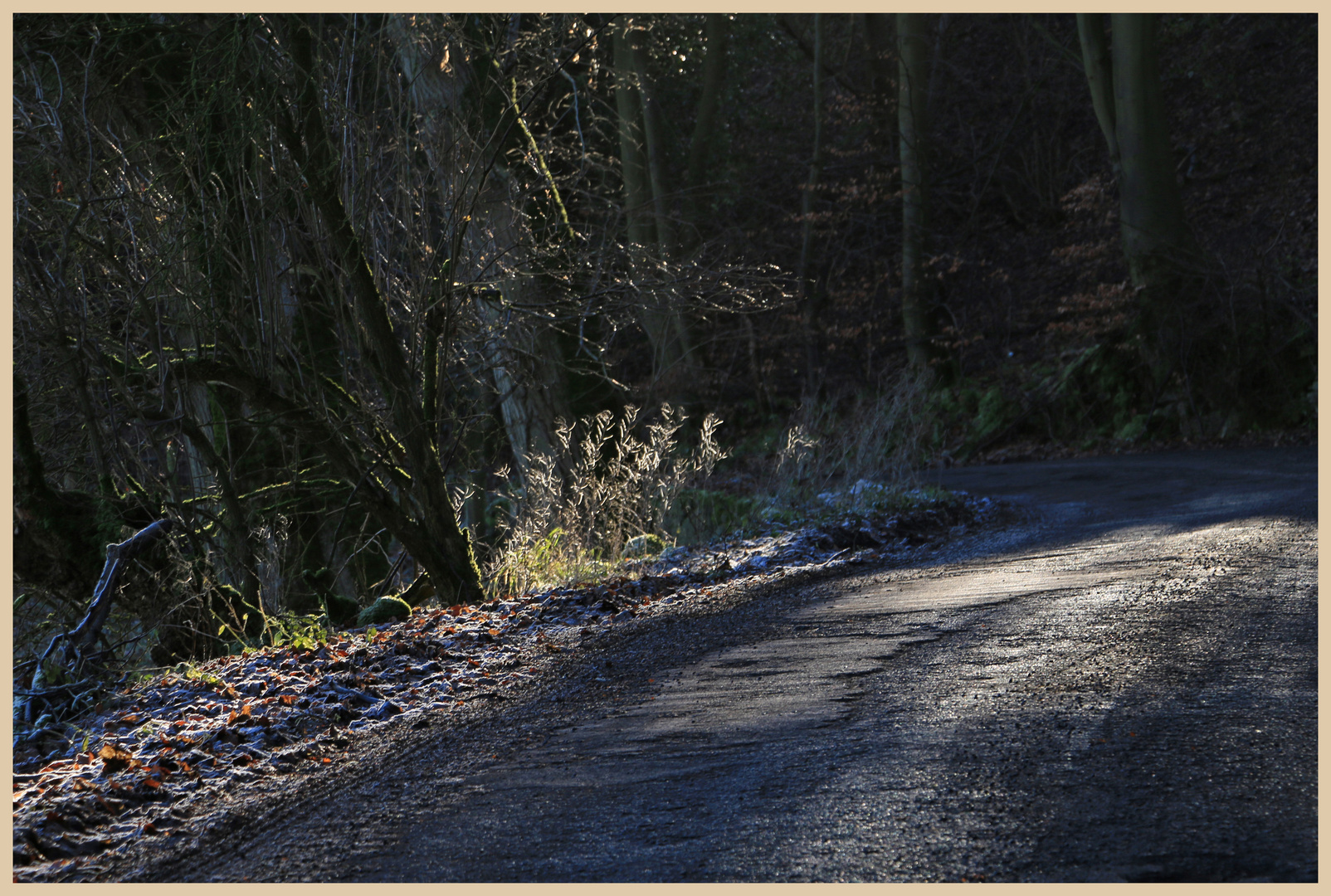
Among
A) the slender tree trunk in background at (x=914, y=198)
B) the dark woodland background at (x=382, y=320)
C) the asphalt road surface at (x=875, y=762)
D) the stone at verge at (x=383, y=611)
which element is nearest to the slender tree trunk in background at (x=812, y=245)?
the slender tree trunk in background at (x=914, y=198)

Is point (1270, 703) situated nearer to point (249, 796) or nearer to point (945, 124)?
point (249, 796)

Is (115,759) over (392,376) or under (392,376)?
under

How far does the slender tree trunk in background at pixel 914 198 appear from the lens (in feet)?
76.1

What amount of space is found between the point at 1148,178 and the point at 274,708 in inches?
732

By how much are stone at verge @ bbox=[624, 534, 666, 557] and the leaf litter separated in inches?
48.0

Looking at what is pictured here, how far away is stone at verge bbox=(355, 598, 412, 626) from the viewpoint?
7000mm

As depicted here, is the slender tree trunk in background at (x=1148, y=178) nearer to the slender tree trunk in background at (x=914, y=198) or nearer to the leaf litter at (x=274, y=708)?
the slender tree trunk in background at (x=914, y=198)

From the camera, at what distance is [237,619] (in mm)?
6918

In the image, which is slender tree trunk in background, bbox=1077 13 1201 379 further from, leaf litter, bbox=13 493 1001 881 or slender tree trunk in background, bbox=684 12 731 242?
leaf litter, bbox=13 493 1001 881

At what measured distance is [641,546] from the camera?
30.6ft

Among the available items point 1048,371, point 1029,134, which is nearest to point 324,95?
point 1048,371

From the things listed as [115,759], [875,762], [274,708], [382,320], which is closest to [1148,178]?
[382,320]

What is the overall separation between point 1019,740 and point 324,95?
5.64 m

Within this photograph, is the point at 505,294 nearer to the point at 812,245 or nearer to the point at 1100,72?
the point at 1100,72
